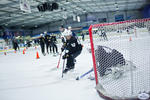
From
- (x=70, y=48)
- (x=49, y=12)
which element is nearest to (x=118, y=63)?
(x=70, y=48)

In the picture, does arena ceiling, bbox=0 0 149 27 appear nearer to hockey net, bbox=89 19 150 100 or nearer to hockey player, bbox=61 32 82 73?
hockey player, bbox=61 32 82 73

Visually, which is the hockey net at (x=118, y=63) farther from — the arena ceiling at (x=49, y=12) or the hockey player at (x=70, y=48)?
the arena ceiling at (x=49, y=12)

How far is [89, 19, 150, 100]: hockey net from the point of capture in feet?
6.52

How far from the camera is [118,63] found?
2707mm

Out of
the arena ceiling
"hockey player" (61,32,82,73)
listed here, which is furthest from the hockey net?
the arena ceiling

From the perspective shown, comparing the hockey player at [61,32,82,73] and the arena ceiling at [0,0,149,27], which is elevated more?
the arena ceiling at [0,0,149,27]

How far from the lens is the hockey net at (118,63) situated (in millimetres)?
1987

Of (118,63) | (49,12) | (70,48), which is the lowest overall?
(118,63)

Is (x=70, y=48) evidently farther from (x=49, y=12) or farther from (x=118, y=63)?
(x=49, y=12)

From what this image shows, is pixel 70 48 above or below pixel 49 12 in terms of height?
below

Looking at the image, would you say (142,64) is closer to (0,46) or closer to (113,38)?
(113,38)

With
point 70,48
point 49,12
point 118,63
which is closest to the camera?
point 118,63

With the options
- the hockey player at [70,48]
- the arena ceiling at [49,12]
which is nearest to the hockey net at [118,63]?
the hockey player at [70,48]

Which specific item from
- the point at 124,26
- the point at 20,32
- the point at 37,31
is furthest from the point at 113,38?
the point at 37,31
